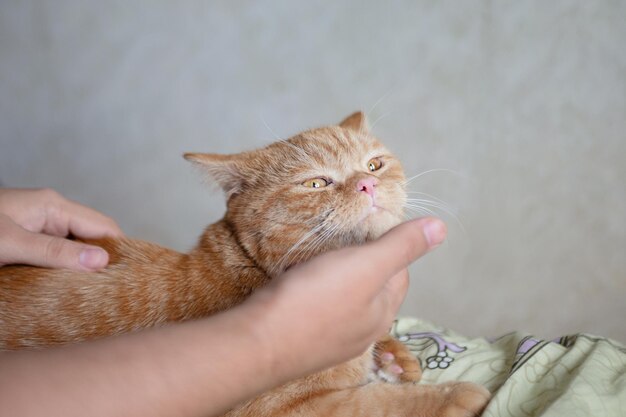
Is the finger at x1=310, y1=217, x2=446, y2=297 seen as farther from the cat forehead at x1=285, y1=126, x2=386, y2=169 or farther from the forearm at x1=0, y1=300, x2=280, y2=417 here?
the cat forehead at x1=285, y1=126, x2=386, y2=169

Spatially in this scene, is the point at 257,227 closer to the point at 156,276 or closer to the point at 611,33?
the point at 156,276

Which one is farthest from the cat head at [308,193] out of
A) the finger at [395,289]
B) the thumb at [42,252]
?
the thumb at [42,252]

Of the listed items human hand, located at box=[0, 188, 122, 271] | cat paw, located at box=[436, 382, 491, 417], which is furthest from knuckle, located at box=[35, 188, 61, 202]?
cat paw, located at box=[436, 382, 491, 417]

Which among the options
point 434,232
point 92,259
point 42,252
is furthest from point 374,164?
point 42,252

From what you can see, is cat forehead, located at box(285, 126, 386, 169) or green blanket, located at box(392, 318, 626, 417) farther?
cat forehead, located at box(285, 126, 386, 169)

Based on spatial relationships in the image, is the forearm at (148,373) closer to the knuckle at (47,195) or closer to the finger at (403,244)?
the finger at (403,244)

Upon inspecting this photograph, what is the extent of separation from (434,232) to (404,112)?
2.04 m

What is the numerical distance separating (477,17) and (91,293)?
7.67 ft

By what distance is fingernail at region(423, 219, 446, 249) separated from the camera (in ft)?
3.37

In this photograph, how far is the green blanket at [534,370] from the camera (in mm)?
1229

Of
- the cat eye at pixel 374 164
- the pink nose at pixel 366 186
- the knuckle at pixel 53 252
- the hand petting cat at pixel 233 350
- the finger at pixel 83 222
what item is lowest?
the hand petting cat at pixel 233 350

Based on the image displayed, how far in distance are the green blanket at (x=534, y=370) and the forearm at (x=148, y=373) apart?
2.20 feet

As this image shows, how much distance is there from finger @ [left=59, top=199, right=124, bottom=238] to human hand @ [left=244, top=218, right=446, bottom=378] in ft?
3.42

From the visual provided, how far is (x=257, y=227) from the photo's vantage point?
1.40 m
